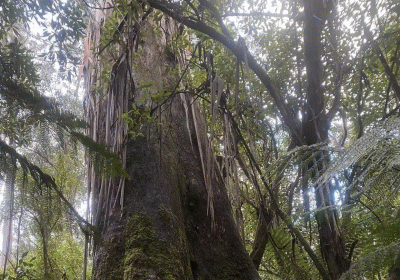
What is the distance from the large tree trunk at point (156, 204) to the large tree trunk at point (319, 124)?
0.50 m

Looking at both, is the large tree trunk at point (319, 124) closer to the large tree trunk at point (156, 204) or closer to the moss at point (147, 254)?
the large tree trunk at point (156, 204)

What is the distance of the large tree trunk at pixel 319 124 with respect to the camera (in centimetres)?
229

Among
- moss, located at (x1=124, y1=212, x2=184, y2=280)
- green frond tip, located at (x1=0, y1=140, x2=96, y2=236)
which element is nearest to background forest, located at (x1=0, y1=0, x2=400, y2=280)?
green frond tip, located at (x1=0, y1=140, x2=96, y2=236)

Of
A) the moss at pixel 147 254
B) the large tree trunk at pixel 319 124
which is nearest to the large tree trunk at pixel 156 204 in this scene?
the moss at pixel 147 254

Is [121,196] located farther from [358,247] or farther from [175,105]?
[358,247]

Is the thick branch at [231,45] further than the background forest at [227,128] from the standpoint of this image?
Yes

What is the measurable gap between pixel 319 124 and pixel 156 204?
1172 mm

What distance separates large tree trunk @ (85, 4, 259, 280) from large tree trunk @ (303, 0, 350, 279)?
496 mm

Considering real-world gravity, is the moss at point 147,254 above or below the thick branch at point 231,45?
below

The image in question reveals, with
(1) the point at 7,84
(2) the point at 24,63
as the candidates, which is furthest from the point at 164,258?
(2) the point at 24,63

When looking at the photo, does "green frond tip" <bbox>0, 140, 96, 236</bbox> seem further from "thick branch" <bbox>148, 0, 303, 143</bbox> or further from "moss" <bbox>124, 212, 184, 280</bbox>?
"thick branch" <bbox>148, 0, 303, 143</bbox>

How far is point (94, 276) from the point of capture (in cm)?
187

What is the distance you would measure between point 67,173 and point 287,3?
2.91 m

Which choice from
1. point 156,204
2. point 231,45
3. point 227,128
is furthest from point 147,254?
point 231,45
